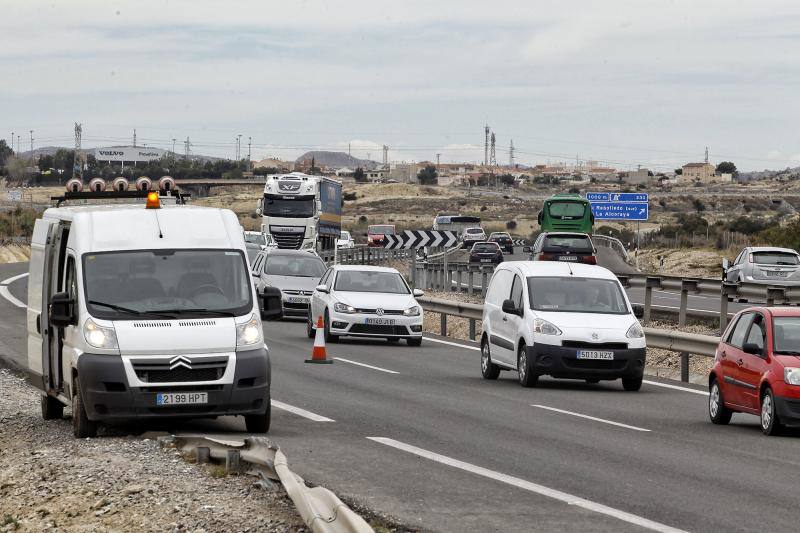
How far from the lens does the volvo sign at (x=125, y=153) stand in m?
157

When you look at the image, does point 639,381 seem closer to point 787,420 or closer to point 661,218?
point 787,420

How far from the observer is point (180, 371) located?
1292 cm

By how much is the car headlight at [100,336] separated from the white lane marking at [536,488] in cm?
254

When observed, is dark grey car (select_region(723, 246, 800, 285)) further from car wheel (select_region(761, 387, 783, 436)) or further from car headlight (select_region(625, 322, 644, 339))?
car wheel (select_region(761, 387, 783, 436))

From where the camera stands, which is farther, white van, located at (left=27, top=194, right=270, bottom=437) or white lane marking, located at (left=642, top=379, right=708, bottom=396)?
white lane marking, located at (left=642, top=379, right=708, bottom=396)

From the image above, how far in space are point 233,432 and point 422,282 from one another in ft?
100.0

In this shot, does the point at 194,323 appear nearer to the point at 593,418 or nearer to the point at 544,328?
the point at 593,418

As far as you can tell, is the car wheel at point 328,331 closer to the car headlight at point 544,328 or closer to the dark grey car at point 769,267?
the car headlight at point 544,328

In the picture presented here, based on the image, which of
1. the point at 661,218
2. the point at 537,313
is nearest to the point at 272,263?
the point at 537,313

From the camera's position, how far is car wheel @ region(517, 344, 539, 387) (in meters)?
19.9

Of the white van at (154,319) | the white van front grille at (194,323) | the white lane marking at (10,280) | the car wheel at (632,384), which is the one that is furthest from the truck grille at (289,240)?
the white van front grille at (194,323)

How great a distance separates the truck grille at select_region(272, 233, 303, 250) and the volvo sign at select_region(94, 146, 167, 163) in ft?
313

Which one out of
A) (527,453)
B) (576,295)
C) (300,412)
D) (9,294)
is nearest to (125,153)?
(9,294)

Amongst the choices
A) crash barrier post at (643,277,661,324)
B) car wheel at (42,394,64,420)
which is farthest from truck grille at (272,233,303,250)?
car wheel at (42,394,64,420)
